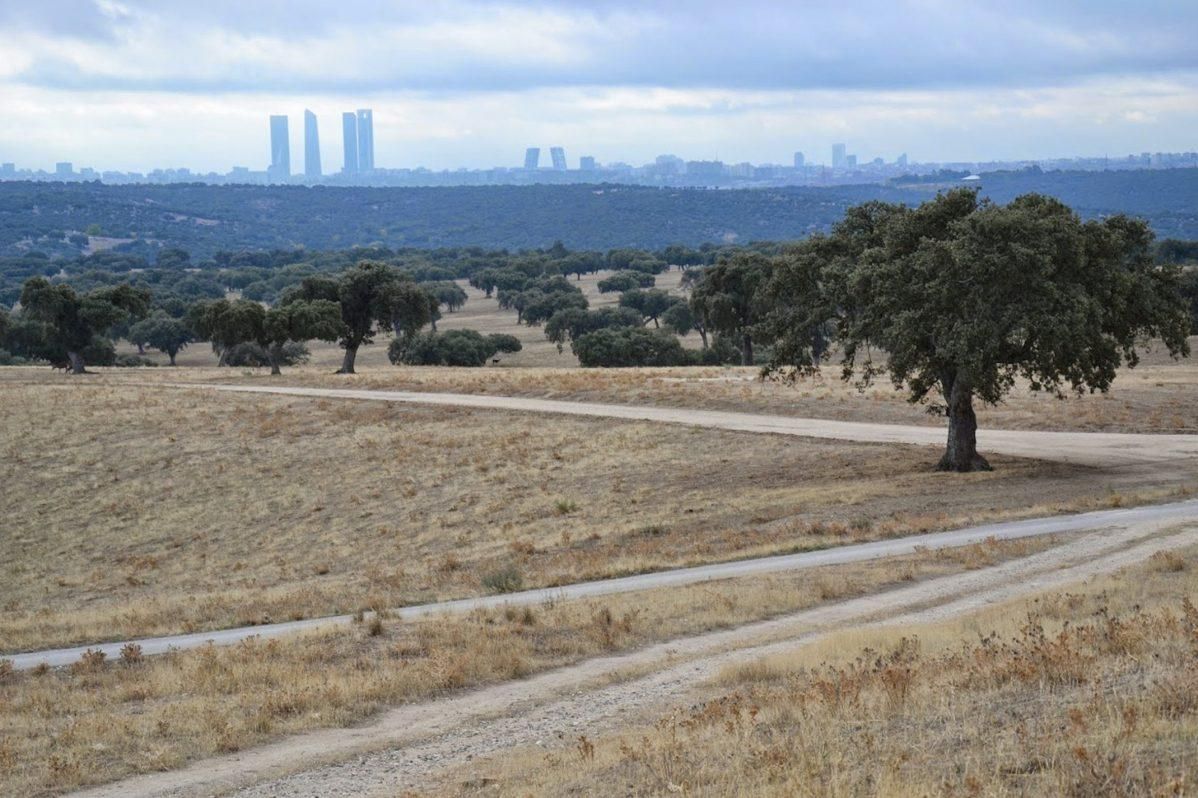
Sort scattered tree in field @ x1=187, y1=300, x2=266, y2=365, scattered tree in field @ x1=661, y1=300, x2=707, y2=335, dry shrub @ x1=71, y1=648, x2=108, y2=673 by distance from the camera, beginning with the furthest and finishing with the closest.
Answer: scattered tree in field @ x1=661, y1=300, x2=707, y2=335, scattered tree in field @ x1=187, y1=300, x2=266, y2=365, dry shrub @ x1=71, y1=648, x2=108, y2=673

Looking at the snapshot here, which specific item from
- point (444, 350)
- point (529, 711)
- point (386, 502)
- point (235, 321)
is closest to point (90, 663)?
point (529, 711)

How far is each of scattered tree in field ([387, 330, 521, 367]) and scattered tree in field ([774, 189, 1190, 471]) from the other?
221 ft

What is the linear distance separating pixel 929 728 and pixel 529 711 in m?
4.63

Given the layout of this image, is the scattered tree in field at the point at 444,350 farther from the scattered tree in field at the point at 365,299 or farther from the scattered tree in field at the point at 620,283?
the scattered tree in field at the point at 620,283

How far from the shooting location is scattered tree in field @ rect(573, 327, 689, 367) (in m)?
88.9

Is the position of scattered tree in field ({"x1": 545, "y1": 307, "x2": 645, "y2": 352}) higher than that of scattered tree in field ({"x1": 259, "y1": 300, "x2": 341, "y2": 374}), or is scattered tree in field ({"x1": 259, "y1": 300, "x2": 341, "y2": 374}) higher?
scattered tree in field ({"x1": 259, "y1": 300, "x2": 341, "y2": 374})

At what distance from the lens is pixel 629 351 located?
8894 cm

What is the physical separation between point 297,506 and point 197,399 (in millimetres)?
20880

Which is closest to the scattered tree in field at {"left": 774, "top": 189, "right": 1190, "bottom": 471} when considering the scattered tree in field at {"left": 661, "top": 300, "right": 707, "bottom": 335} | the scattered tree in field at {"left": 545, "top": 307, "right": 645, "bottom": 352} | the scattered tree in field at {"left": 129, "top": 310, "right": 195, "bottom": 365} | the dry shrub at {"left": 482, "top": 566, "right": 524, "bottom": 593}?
the dry shrub at {"left": 482, "top": 566, "right": 524, "bottom": 593}

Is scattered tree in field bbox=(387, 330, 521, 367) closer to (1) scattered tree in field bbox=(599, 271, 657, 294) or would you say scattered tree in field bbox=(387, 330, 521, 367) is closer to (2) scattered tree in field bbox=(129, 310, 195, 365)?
(2) scattered tree in field bbox=(129, 310, 195, 365)

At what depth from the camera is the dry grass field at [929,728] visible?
810cm

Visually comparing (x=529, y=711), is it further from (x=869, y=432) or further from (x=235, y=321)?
(x=235, y=321)

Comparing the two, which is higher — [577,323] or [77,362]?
[77,362]

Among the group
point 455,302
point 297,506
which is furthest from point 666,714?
point 455,302
